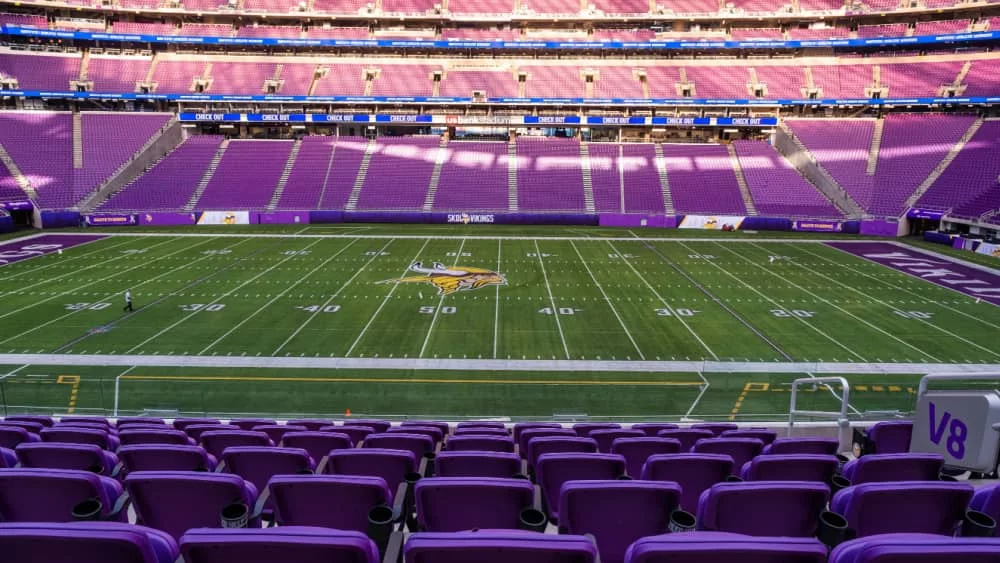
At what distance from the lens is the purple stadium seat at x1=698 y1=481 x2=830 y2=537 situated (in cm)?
328

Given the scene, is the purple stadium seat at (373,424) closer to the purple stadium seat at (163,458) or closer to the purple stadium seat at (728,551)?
the purple stadium seat at (163,458)

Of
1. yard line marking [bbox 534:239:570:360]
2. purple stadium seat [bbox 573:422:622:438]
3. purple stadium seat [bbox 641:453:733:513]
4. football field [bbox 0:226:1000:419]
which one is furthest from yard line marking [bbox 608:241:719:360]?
purple stadium seat [bbox 641:453:733:513]

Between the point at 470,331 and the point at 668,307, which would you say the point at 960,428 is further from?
the point at 668,307

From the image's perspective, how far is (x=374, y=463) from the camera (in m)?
4.75

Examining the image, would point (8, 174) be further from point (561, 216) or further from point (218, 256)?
point (561, 216)

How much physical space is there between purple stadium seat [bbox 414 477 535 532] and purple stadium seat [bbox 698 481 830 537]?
1.02m

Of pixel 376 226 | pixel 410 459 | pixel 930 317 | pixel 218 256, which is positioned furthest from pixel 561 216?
pixel 410 459

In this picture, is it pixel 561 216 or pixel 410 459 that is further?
pixel 561 216

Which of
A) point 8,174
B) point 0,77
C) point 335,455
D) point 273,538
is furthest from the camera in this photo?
point 0,77

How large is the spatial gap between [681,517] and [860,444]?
15.9 feet

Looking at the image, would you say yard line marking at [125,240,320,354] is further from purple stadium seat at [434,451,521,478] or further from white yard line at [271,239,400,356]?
purple stadium seat at [434,451,521,478]

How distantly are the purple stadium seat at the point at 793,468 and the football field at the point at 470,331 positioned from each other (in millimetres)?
4460

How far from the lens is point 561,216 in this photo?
4638cm

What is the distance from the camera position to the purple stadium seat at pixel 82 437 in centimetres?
641
